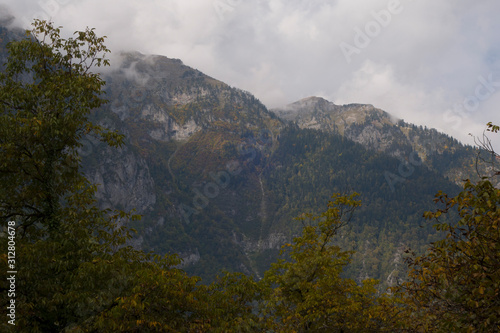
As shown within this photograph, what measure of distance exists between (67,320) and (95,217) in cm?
407

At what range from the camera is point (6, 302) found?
431 inches

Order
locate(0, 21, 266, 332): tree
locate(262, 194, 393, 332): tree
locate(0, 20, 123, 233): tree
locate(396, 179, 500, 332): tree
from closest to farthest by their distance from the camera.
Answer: locate(396, 179, 500, 332): tree, locate(0, 21, 266, 332): tree, locate(0, 20, 123, 233): tree, locate(262, 194, 393, 332): tree

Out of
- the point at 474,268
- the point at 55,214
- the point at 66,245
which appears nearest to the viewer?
the point at 474,268

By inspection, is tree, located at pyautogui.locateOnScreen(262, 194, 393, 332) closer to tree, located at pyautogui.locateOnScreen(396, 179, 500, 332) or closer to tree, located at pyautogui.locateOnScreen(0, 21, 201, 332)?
tree, located at pyautogui.locateOnScreen(0, 21, 201, 332)

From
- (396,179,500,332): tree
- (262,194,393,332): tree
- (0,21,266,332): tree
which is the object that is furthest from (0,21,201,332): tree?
(396,179,500,332): tree

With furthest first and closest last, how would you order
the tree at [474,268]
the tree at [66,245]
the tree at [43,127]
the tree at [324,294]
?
1. the tree at [324,294]
2. the tree at [43,127]
3. the tree at [66,245]
4. the tree at [474,268]

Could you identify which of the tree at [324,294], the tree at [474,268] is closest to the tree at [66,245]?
the tree at [324,294]

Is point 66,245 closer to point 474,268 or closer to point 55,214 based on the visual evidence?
point 55,214

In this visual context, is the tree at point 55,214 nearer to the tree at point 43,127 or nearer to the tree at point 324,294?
the tree at point 43,127

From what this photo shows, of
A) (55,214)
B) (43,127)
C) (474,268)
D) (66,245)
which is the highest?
(43,127)

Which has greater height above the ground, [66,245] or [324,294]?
[66,245]

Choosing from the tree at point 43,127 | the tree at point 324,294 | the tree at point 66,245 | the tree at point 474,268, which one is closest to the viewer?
the tree at point 474,268

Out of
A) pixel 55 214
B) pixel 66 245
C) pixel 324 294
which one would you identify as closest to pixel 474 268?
pixel 324 294

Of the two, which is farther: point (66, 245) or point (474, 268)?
point (66, 245)
